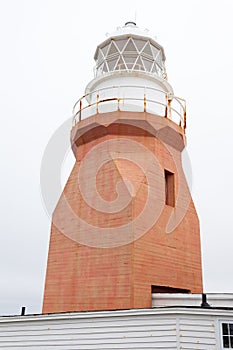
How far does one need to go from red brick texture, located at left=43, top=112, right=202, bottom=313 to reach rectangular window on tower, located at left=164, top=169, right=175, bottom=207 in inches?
9.2

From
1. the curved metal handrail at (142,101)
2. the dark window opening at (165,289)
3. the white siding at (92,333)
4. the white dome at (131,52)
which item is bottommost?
the white siding at (92,333)

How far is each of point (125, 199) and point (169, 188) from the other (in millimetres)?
2524

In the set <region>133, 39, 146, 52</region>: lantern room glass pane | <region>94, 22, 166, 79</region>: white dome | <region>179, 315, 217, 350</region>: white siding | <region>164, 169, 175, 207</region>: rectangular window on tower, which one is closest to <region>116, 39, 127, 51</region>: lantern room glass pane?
<region>94, 22, 166, 79</region>: white dome

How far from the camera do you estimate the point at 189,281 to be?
12641mm

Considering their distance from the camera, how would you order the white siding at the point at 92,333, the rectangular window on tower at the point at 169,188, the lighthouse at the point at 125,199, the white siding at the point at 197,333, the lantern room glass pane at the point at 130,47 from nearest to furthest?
the white siding at the point at 197,333 → the white siding at the point at 92,333 → the lighthouse at the point at 125,199 → the rectangular window on tower at the point at 169,188 → the lantern room glass pane at the point at 130,47

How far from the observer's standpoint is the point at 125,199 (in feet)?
38.2

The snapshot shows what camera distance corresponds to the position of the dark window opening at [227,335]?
26.4 feet

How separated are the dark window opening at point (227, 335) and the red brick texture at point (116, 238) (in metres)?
2.84

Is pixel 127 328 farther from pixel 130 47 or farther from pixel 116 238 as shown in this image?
pixel 130 47

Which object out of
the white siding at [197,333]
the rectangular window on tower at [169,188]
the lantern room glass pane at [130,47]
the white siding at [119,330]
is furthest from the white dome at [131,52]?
the white siding at [197,333]

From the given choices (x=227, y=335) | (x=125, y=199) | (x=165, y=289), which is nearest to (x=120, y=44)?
(x=125, y=199)

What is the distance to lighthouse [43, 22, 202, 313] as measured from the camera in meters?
11.2

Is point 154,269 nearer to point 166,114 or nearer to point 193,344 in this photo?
point 193,344

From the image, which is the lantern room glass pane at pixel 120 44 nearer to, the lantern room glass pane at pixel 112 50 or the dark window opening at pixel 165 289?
the lantern room glass pane at pixel 112 50
